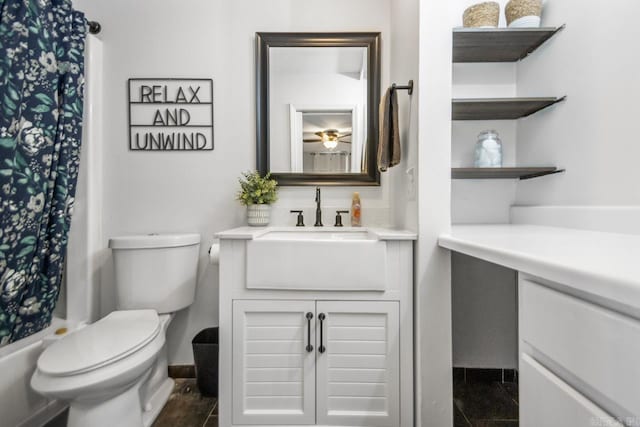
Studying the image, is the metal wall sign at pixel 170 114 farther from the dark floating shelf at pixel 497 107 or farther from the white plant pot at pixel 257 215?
the dark floating shelf at pixel 497 107

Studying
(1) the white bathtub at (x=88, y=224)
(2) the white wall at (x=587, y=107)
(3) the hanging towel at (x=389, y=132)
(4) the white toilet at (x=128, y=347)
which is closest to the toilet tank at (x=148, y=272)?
(4) the white toilet at (x=128, y=347)

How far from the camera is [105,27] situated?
1.76 m

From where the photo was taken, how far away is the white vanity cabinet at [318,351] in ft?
4.06

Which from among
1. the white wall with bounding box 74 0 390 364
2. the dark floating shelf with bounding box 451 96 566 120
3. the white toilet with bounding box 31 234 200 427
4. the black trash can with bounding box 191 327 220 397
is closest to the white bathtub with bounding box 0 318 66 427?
the white toilet with bounding box 31 234 200 427

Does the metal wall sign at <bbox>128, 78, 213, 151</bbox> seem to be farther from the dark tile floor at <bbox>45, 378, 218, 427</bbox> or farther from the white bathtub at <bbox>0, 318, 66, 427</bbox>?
the dark tile floor at <bbox>45, 378, 218, 427</bbox>

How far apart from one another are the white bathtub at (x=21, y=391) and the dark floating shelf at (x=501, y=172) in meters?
2.18

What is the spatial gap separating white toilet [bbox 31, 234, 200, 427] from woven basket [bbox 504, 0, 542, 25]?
2034mm

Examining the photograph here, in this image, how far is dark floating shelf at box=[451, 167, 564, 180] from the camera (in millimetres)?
1429

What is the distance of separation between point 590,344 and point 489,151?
1.24m

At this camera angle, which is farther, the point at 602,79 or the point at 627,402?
the point at 602,79

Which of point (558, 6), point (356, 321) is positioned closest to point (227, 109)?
point (356, 321)

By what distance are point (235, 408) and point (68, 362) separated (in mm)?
652

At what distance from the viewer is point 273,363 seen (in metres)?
1.25

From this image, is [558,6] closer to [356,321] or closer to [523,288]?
[523,288]
